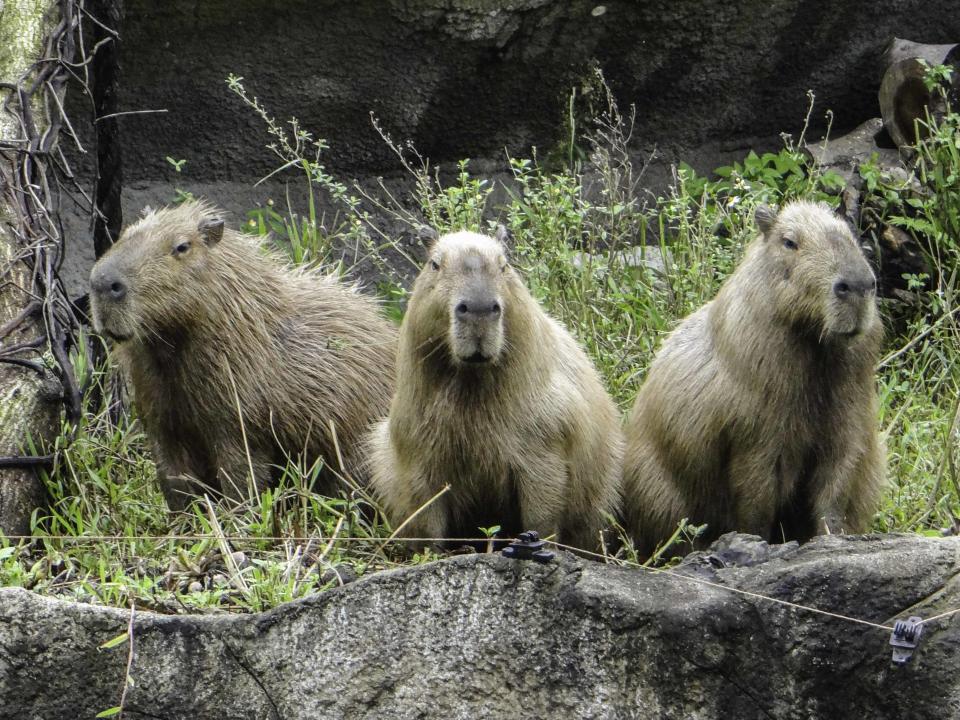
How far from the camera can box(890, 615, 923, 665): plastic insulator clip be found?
11.4 feet

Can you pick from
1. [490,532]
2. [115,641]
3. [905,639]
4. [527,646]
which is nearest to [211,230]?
[490,532]

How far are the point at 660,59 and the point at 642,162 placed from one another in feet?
2.29

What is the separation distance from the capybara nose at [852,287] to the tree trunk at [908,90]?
12.8ft

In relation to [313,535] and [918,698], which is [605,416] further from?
[918,698]

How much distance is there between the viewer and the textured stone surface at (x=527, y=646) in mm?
3613

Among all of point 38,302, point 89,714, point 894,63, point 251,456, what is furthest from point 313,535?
point 894,63

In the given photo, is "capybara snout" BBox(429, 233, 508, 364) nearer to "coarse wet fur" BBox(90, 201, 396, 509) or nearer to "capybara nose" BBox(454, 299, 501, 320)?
"capybara nose" BBox(454, 299, 501, 320)

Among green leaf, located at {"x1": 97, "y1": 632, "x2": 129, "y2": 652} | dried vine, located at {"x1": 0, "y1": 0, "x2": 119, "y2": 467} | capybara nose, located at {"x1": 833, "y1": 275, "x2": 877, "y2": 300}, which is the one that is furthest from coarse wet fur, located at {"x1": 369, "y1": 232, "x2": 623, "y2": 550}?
dried vine, located at {"x1": 0, "y1": 0, "x2": 119, "y2": 467}

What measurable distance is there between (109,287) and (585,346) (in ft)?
7.72

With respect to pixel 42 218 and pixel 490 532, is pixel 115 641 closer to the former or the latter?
pixel 490 532

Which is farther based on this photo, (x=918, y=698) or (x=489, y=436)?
(x=489, y=436)

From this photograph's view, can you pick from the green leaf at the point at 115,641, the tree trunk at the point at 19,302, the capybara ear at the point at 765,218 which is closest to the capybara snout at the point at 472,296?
the capybara ear at the point at 765,218

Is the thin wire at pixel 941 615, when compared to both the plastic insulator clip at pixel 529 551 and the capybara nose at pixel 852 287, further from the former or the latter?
the capybara nose at pixel 852 287

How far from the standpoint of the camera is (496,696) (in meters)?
3.75
